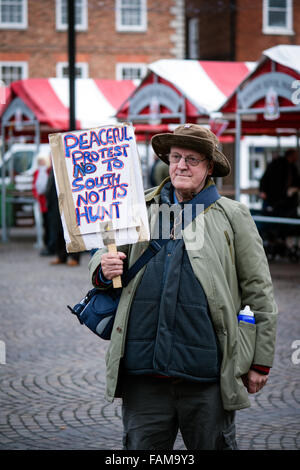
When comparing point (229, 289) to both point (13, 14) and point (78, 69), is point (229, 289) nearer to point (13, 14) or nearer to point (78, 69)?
point (78, 69)

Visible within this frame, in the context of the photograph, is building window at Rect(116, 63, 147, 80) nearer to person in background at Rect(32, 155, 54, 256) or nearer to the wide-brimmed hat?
person in background at Rect(32, 155, 54, 256)

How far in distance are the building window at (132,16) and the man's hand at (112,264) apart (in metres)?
32.4

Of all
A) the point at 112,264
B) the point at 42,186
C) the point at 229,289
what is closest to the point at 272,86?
the point at 42,186

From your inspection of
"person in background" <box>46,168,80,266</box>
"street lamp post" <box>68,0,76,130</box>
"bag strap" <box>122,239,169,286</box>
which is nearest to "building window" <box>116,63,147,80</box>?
"person in background" <box>46,168,80,266</box>

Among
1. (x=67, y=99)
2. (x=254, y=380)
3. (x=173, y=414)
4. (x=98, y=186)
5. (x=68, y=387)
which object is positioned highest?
(x=67, y=99)

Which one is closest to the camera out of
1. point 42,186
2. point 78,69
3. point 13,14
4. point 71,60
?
point 71,60

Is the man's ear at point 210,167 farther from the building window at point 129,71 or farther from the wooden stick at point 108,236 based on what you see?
the building window at point 129,71

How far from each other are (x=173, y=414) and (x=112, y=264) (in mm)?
613

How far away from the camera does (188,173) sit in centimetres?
329

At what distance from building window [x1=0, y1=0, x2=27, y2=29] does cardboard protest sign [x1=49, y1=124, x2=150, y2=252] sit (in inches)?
1252

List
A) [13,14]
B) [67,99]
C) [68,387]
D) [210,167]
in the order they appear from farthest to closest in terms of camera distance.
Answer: [13,14], [67,99], [68,387], [210,167]

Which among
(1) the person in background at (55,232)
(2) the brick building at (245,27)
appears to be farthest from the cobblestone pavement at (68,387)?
(2) the brick building at (245,27)

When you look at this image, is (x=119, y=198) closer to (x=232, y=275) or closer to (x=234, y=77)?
(x=232, y=275)
